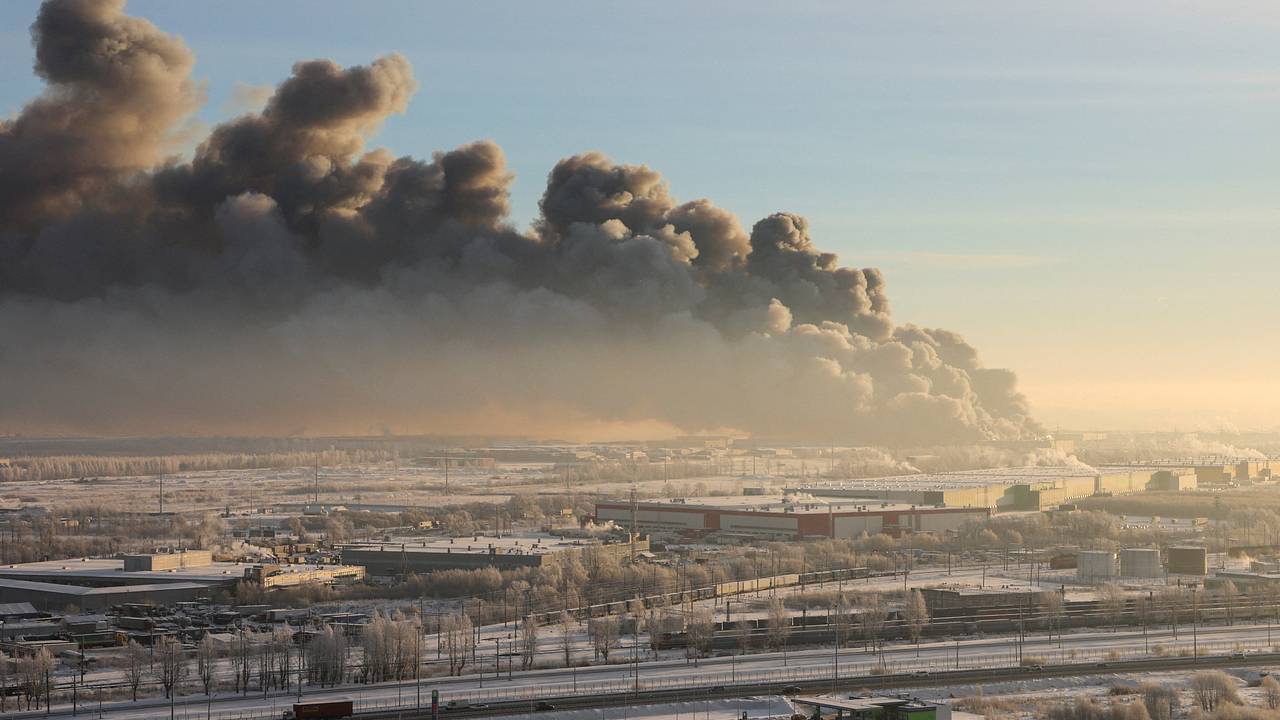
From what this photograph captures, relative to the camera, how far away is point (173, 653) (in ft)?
124

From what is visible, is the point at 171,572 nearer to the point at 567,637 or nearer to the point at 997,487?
the point at 567,637

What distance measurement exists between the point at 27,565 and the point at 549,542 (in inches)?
754

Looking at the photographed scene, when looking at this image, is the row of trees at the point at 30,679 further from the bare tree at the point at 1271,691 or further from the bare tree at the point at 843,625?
the bare tree at the point at 1271,691

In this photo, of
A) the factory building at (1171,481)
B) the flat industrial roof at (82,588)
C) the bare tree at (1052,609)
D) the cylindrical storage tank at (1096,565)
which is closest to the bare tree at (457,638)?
the flat industrial roof at (82,588)

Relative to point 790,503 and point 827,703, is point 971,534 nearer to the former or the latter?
point 790,503

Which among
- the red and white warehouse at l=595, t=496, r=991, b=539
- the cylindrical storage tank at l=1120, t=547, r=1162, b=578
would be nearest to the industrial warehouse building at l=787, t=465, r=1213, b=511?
the red and white warehouse at l=595, t=496, r=991, b=539

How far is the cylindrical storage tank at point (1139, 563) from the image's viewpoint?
58594 millimetres

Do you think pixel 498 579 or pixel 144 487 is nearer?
pixel 498 579

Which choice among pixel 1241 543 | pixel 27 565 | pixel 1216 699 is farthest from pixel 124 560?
pixel 1241 543

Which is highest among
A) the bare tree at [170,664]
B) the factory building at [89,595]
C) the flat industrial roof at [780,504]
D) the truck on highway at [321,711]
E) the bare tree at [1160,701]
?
the flat industrial roof at [780,504]

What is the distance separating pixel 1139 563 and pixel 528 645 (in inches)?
1077

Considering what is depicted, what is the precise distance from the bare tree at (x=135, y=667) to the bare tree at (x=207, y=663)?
1.26 meters

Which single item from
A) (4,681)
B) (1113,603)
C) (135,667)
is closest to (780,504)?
(1113,603)

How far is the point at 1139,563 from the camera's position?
2320 inches
